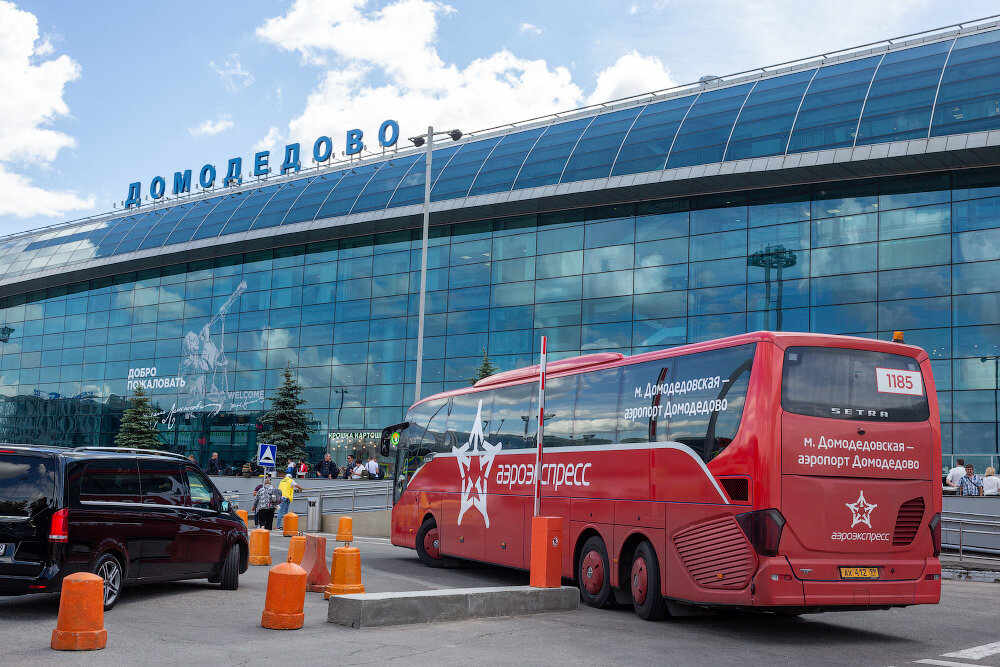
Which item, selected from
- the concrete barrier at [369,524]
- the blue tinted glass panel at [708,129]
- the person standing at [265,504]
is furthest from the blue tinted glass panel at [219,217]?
the person standing at [265,504]

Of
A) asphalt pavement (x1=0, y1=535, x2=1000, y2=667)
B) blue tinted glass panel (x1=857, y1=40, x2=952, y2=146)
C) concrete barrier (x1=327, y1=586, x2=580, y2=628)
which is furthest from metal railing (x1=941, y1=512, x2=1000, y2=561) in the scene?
blue tinted glass panel (x1=857, y1=40, x2=952, y2=146)

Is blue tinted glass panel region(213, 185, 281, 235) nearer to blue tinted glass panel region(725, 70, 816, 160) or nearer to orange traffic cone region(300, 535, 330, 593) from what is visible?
blue tinted glass panel region(725, 70, 816, 160)

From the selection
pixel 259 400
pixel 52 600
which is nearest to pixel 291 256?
pixel 259 400

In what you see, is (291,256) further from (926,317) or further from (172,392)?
(926,317)

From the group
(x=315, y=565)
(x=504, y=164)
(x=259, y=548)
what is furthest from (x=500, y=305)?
(x=315, y=565)

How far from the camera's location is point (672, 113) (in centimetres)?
3809

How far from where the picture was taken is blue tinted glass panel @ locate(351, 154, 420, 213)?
4469cm

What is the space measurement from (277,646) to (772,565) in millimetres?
5064

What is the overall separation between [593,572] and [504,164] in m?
29.5

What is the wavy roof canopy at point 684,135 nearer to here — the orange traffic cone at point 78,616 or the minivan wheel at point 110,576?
the minivan wheel at point 110,576

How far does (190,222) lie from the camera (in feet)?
171

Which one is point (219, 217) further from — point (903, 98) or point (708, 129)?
point (903, 98)

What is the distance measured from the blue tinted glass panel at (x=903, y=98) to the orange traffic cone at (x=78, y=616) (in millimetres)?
28966

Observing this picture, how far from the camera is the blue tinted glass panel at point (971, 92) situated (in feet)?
99.1
